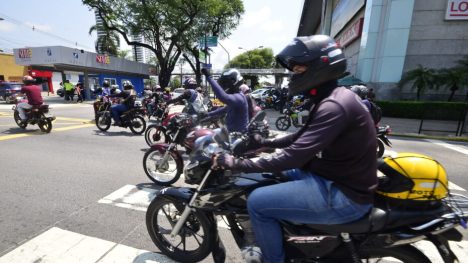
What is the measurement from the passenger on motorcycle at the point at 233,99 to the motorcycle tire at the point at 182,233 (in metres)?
1.83

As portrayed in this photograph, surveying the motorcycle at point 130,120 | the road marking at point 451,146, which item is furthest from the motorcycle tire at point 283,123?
the motorcycle at point 130,120

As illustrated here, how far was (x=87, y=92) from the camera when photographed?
85.0 feet

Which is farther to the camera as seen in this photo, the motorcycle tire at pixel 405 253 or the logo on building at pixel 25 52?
the logo on building at pixel 25 52

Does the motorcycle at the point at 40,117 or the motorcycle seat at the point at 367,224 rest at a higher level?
the motorcycle seat at the point at 367,224

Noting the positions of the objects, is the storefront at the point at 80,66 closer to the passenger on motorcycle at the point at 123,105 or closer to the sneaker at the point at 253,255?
the passenger on motorcycle at the point at 123,105

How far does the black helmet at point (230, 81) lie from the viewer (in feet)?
14.1

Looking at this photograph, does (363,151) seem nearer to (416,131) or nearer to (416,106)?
(416,131)

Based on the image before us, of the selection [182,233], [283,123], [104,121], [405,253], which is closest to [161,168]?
[182,233]

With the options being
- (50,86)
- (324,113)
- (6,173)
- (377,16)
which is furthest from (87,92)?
(324,113)

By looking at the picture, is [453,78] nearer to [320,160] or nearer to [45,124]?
[320,160]

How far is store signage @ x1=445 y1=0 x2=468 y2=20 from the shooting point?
50.3ft

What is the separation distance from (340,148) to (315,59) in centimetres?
60

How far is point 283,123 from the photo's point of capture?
11.2 metres

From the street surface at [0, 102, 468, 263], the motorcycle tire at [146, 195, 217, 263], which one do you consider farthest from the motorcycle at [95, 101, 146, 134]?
the motorcycle tire at [146, 195, 217, 263]
